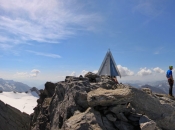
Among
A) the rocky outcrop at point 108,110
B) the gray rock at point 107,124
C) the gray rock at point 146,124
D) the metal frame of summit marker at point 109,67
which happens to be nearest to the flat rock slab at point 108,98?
the rocky outcrop at point 108,110

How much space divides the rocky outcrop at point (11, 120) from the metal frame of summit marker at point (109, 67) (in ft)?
44.9

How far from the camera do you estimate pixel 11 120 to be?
22.6m

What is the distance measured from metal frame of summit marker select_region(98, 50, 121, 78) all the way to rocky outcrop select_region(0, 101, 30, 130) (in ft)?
44.9

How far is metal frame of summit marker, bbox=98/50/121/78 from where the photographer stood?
2994 cm

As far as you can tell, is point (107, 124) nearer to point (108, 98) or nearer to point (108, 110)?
point (108, 110)

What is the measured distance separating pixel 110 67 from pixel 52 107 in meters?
14.4

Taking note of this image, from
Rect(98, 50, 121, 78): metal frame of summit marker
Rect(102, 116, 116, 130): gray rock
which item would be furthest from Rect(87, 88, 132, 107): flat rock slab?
Rect(98, 50, 121, 78): metal frame of summit marker

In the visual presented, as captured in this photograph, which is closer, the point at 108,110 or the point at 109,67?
the point at 108,110

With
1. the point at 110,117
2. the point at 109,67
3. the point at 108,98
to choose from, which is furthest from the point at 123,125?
the point at 109,67

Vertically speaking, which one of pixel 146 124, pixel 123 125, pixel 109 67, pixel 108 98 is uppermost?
pixel 109 67

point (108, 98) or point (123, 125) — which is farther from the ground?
point (108, 98)

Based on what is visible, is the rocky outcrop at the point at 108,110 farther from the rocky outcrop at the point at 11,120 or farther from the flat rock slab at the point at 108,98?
the rocky outcrop at the point at 11,120

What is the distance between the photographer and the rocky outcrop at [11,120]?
2117 cm

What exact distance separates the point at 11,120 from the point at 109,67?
16.3 meters
